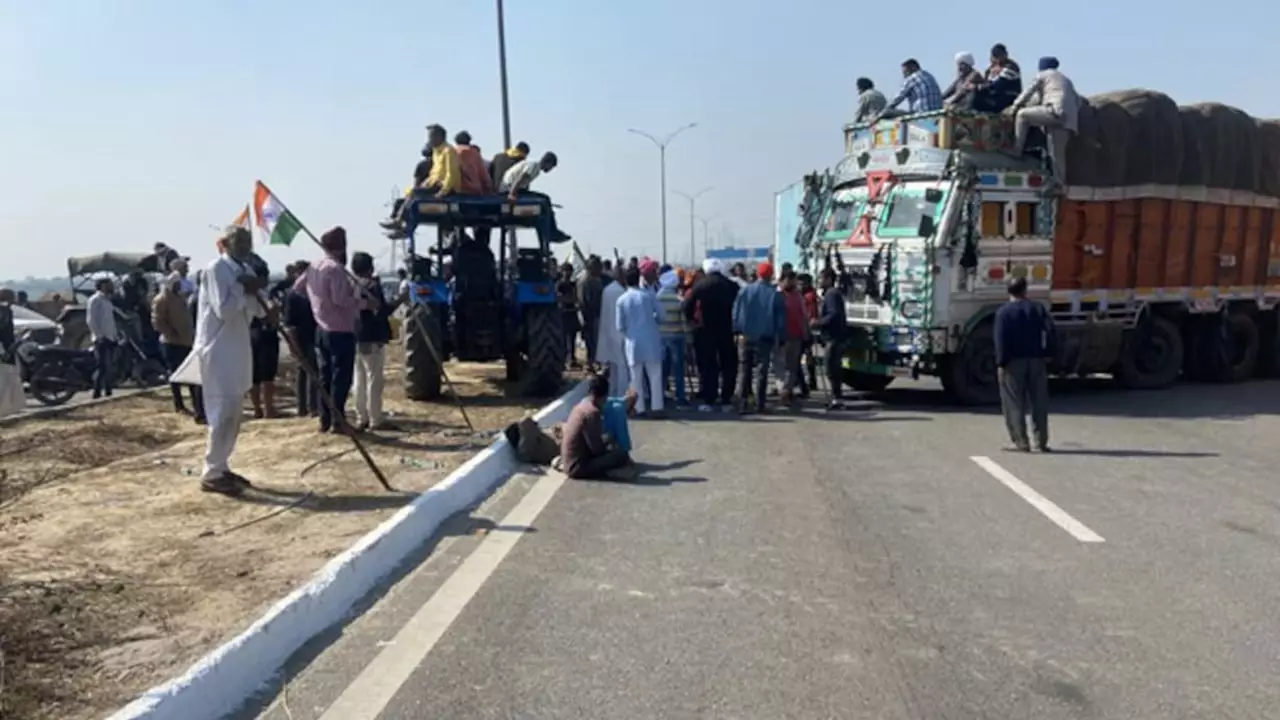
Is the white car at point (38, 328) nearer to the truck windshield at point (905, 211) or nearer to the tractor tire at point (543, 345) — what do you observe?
the tractor tire at point (543, 345)

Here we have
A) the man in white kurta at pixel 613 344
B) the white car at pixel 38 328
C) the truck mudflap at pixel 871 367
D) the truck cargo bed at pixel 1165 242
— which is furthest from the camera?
the white car at pixel 38 328

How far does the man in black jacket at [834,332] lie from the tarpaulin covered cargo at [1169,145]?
340 cm

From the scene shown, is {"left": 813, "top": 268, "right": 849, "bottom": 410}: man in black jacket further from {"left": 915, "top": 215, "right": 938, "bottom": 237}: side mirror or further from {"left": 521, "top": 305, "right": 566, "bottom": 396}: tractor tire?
{"left": 521, "top": 305, "right": 566, "bottom": 396}: tractor tire

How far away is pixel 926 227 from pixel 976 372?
Answer: 196cm

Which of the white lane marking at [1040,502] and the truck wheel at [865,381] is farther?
the truck wheel at [865,381]

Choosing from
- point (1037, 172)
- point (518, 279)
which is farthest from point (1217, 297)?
point (518, 279)

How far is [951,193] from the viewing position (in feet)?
45.5

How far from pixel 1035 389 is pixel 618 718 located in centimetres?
767

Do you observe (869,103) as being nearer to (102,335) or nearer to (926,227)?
(926,227)

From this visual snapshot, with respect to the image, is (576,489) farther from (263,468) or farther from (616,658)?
(616,658)

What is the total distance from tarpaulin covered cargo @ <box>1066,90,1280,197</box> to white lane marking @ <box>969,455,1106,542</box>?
6.01 meters

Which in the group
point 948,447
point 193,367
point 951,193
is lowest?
point 948,447

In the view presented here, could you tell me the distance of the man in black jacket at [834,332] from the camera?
46.6ft

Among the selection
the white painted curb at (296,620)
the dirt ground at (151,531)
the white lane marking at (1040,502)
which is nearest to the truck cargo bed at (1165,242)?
the white lane marking at (1040,502)
